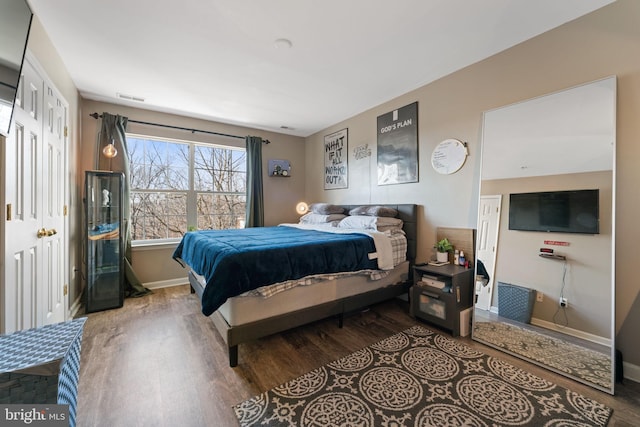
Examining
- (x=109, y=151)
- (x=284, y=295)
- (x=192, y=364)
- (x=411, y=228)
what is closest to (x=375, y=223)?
(x=411, y=228)

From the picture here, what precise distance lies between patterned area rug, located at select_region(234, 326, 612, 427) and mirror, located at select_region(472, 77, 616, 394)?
0.35m

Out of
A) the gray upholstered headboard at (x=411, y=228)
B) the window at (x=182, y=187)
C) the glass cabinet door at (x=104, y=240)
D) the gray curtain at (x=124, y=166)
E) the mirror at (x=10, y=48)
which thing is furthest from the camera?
the window at (x=182, y=187)

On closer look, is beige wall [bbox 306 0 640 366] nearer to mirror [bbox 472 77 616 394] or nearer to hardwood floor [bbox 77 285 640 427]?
mirror [bbox 472 77 616 394]

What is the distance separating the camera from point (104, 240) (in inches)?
123

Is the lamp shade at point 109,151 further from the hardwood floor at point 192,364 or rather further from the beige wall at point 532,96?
the beige wall at point 532,96

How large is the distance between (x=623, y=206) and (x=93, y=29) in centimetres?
423

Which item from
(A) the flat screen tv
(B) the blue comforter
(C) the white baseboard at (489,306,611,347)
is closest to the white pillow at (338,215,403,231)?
(B) the blue comforter

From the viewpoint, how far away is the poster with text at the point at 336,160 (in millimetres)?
4195

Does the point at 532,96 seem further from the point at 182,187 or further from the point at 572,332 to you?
the point at 182,187

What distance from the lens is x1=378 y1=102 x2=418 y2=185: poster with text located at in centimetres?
313

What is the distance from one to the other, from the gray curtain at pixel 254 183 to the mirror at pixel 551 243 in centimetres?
333

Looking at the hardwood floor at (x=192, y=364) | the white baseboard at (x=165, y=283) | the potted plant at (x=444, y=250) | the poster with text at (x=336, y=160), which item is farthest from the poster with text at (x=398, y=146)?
the white baseboard at (x=165, y=283)

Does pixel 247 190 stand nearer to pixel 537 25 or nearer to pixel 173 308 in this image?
pixel 173 308

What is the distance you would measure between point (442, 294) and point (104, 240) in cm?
396
